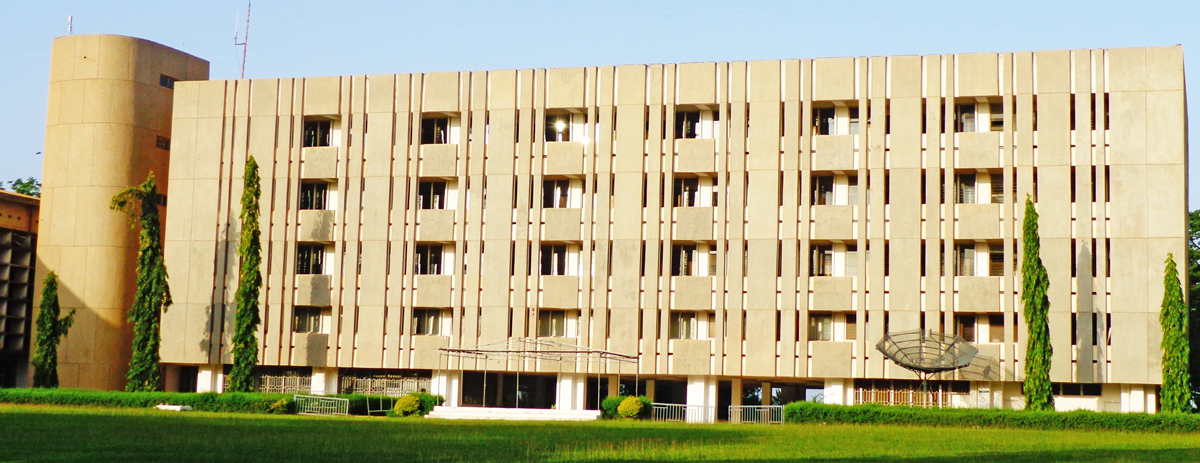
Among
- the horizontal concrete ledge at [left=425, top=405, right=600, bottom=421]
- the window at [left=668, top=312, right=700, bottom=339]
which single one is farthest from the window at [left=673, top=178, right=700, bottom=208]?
the horizontal concrete ledge at [left=425, top=405, right=600, bottom=421]

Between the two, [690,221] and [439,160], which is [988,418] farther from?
[439,160]

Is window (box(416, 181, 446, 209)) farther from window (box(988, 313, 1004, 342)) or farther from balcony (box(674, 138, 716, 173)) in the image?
window (box(988, 313, 1004, 342))

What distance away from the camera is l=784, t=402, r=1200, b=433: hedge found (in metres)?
48.7

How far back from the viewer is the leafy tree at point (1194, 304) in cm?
6819

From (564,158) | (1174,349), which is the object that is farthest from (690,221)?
(1174,349)

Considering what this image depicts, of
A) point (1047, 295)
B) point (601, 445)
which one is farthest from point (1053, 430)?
point (601, 445)

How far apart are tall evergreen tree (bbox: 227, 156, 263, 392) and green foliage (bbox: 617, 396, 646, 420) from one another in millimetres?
17503

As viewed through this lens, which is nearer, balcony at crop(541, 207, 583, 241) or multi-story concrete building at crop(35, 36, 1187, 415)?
multi-story concrete building at crop(35, 36, 1187, 415)

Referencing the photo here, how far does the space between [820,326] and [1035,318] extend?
9321 millimetres

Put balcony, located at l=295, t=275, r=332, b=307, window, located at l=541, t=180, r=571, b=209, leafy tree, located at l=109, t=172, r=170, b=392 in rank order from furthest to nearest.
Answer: balcony, located at l=295, t=275, r=332, b=307, window, located at l=541, t=180, r=571, b=209, leafy tree, located at l=109, t=172, r=170, b=392

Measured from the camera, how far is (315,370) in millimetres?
64688

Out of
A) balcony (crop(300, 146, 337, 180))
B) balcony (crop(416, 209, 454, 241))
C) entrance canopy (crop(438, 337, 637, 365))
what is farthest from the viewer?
balcony (crop(300, 146, 337, 180))

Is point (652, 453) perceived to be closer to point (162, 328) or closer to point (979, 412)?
point (979, 412)

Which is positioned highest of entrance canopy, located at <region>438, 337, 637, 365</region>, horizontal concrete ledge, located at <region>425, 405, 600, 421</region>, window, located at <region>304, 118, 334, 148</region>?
window, located at <region>304, 118, 334, 148</region>
